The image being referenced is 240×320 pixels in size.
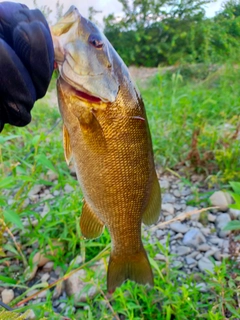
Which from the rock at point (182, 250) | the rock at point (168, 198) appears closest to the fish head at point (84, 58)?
the rock at point (182, 250)

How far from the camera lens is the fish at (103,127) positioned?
1.22m

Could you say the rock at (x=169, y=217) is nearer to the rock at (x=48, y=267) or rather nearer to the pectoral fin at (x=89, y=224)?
the rock at (x=48, y=267)

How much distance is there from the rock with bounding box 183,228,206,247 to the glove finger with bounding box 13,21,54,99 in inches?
61.3

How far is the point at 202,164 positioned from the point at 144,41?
22.2 ft

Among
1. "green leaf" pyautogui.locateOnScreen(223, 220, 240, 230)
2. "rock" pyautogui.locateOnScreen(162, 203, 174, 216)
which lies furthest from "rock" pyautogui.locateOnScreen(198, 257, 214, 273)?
"rock" pyautogui.locateOnScreen(162, 203, 174, 216)

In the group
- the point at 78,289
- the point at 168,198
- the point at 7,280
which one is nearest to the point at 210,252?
the point at 168,198

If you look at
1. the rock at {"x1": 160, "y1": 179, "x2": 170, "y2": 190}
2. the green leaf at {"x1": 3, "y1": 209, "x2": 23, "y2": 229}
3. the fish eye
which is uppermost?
the fish eye

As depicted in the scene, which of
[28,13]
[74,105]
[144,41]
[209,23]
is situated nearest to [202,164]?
[74,105]

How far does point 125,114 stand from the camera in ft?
4.11

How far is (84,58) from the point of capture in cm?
122

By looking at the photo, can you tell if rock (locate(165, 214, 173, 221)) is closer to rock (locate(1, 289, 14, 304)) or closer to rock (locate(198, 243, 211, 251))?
rock (locate(198, 243, 211, 251))

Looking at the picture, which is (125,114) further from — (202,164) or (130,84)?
(202,164)

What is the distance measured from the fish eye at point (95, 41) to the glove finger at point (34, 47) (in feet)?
0.68

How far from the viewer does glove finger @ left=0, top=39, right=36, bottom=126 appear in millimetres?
1008
